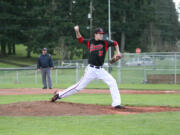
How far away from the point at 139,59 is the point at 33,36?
29.3 metres

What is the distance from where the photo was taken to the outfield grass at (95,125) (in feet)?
21.8

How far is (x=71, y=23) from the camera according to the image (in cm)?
4556

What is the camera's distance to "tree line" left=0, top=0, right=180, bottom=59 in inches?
1860

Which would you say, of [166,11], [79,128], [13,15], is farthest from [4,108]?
[166,11]

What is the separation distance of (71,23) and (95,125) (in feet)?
128

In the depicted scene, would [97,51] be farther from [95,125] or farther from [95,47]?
[95,125]

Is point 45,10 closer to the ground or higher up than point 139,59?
higher up

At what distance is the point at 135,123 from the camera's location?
7613 millimetres

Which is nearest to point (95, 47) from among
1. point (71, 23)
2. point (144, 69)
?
point (144, 69)

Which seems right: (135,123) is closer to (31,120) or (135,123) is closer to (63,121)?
(63,121)

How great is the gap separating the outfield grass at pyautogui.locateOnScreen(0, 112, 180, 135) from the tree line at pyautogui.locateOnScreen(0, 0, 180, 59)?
3132cm

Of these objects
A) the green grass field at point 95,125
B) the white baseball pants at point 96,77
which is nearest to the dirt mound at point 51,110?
the white baseball pants at point 96,77

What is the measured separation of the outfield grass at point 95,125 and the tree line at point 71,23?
31315mm

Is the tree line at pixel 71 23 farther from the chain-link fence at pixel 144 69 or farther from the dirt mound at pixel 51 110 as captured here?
the dirt mound at pixel 51 110
